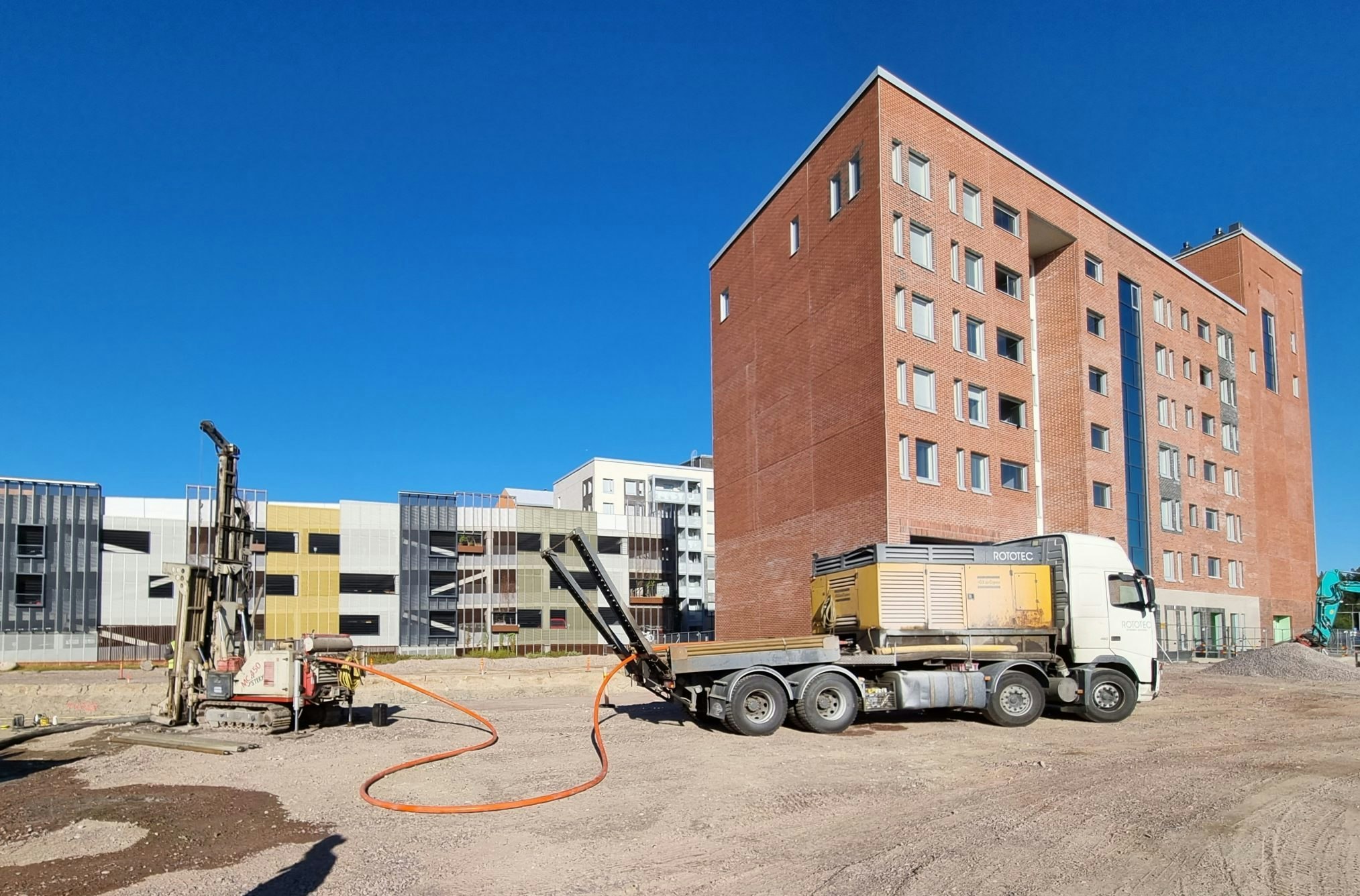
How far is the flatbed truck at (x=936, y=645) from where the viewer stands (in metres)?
18.2

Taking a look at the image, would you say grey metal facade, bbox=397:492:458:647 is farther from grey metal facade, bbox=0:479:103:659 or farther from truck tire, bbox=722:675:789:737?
truck tire, bbox=722:675:789:737

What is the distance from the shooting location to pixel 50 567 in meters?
55.6

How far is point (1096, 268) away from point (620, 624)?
32.9m

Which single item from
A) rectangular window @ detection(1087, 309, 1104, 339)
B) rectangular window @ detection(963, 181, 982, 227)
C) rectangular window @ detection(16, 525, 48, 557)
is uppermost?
rectangular window @ detection(963, 181, 982, 227)

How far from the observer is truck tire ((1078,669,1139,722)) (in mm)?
20219

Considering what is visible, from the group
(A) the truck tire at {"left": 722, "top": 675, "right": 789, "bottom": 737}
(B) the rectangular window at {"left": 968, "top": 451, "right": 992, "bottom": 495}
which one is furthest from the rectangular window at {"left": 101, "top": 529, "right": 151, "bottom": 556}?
(A) the truck tire at {"left": 722, "top": 675, "right": 789, "bottom": 737}

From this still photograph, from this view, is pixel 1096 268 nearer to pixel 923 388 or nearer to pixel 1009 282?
pixel 1009 282

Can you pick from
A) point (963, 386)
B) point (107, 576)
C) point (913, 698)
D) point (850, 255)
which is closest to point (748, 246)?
point (850, 255)

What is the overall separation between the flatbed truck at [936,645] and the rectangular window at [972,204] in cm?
1902

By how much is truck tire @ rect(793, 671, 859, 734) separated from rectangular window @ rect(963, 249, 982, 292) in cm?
2283

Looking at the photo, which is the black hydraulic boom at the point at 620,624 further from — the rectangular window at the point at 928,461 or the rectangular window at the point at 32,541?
the rectangular window at the point at 32,541

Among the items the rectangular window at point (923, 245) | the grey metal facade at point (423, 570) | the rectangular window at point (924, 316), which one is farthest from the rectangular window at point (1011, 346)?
the grey metal facade at point (423, 570)

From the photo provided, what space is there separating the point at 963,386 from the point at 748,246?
42.3 feet

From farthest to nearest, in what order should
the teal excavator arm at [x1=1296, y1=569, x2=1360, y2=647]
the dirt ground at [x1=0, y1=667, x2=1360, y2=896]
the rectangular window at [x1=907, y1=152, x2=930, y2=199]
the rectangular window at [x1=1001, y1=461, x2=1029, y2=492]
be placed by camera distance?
the teal excavator arm at [x1=1296, y1=569, x2=1360, y2=647], the rectangular window at [x1=1001, y1=461, x2=1029, y2=492], the rectangular window at [x1=907, y1=152, x2=930, y2=199], the dirt ground at [x1=0, y1=667, x2=1360, y2=896]
